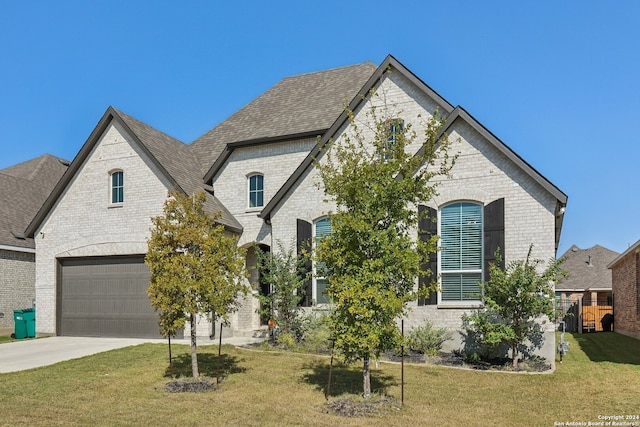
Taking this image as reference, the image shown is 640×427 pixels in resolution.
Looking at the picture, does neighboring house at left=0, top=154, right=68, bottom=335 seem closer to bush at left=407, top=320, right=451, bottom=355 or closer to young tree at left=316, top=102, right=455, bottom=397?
bush at left=407, top=320, right=451, bottom=355

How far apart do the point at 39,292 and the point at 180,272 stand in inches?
482

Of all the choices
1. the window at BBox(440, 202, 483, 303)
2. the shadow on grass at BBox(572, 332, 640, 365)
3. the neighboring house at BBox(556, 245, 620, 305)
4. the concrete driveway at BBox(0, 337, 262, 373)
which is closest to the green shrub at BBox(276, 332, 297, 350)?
the concrete driveway at BBox(0, 337, 262, 373)

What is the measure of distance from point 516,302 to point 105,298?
13.7 metres

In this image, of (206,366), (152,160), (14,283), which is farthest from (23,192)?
(206,366)

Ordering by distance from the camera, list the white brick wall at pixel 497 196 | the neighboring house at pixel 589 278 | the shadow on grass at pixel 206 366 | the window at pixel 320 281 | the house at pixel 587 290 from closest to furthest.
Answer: the shadow on grass at pixel 206 366, the white brick wall at pixel 497 196, the window at pixel 320 281, the house at pixel 587 290, the neighboring house at pixel 589 278

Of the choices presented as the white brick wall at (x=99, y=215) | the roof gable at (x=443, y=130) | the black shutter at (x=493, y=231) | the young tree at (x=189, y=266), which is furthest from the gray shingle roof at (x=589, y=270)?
the young tree at (x=189, y=266)

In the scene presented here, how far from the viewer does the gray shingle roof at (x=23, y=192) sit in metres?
21.8

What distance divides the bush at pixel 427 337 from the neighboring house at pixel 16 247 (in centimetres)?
1551

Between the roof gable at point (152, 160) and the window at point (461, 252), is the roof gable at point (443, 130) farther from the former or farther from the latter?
the roof gable at point (152, 160)

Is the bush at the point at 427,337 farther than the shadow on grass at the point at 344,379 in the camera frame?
Yes

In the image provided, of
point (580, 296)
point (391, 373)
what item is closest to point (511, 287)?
point (391, 373)

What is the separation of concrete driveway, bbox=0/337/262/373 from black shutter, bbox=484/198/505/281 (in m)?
7.67

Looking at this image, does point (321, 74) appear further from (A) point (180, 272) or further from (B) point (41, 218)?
(A) point (180, 272)

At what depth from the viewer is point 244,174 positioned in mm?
19422
